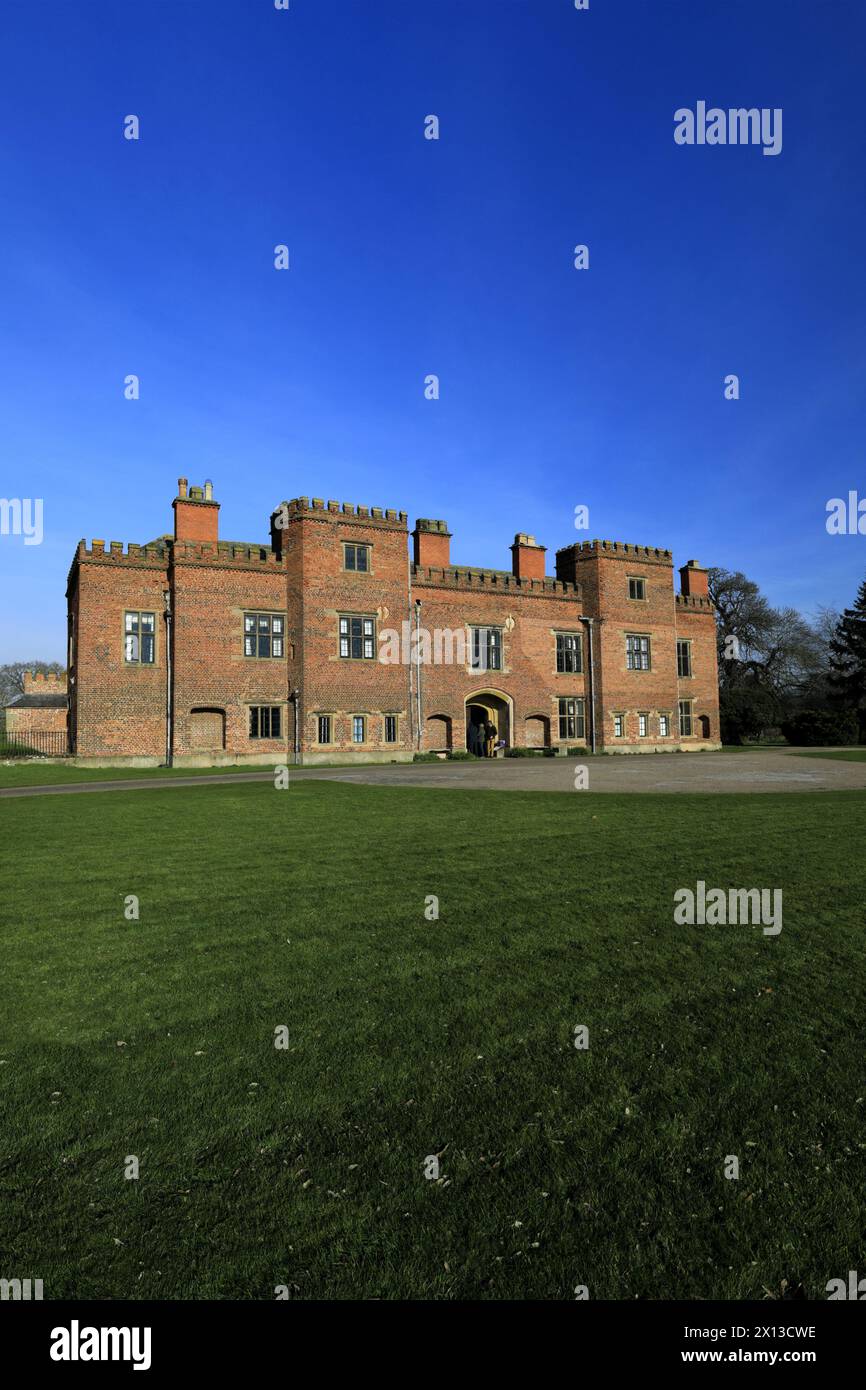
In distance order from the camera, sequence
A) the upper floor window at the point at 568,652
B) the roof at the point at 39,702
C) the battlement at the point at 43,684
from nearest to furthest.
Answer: the upper floor window at the point at 568,652, the roof at the point at 39,702, the battlement at the point at 43,684

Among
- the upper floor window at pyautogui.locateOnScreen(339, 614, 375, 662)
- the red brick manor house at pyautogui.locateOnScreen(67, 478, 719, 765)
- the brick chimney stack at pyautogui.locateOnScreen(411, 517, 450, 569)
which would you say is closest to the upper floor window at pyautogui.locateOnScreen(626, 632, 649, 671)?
the red brick manor house at pyautogui.locateOnScreen(67, 478, 719, 765)

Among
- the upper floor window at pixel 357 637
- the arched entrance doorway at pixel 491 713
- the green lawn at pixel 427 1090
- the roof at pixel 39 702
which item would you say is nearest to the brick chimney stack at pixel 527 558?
the arched entrance doorway at pixel 491 713

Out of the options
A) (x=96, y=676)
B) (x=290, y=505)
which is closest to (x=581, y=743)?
(x=290, y=505)

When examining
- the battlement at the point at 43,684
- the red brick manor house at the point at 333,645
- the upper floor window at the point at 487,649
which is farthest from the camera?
the battlement at the point at 43,684

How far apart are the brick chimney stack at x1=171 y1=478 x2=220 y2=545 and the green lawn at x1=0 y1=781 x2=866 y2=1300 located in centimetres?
2828

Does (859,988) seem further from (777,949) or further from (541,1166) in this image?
(541,1166)

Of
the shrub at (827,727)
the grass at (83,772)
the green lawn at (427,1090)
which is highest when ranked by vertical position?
the shrub at (827,727)

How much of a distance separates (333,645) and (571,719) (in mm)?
15093

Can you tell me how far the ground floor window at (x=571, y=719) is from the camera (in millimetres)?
42375

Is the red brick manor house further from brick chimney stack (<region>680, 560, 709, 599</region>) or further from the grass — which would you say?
brick chimney stack (<region>680, 560, 709, 599</region>)

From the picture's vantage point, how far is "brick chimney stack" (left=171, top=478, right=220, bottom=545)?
33.9 metres

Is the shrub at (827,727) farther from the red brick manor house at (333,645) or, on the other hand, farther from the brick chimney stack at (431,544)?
the brick chimney stack at (431,544)

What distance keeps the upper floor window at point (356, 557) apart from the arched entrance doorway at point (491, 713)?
9021mm

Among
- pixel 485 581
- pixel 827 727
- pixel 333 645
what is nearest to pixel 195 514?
pixel 333 645
